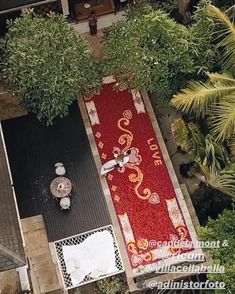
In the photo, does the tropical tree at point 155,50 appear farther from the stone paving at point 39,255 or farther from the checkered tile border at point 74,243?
the stone paving at point 39,255

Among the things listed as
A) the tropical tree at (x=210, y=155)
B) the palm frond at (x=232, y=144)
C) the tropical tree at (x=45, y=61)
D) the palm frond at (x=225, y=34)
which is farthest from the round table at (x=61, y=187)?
the palm frond at (x=225, y=34)

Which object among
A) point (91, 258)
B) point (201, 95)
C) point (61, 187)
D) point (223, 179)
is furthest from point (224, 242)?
point (61, 187)

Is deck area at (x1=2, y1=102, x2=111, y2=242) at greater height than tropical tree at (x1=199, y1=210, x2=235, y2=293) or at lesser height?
greater

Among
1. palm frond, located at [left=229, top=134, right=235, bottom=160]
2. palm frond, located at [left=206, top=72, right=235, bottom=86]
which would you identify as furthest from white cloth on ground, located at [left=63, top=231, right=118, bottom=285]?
palm frond, located at [left=206, top=72, right=235, bottom=86]

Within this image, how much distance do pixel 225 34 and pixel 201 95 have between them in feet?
8.52

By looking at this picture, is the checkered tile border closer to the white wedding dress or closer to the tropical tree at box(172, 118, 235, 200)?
the white wedding dress

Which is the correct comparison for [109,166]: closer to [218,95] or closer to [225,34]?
[218,95]

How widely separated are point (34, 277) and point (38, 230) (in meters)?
1.65

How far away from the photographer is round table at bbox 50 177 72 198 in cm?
1983

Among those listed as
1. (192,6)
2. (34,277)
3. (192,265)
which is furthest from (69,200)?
(192,6)

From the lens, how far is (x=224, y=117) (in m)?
17.1

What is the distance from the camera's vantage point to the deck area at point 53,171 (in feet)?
65.1

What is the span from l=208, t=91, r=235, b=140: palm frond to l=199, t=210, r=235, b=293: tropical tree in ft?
8.69

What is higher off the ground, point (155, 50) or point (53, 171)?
point (155, 50)
